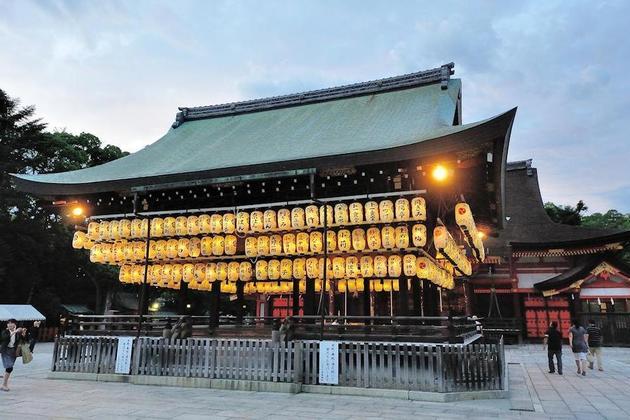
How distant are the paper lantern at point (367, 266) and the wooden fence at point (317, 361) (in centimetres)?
233

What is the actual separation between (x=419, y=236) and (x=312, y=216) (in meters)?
3.02

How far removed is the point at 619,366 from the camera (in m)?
16.9

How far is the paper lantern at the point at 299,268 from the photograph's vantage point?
13383 millimetres

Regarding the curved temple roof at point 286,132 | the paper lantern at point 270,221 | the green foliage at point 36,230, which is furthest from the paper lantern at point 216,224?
the green foliage at point 36,230

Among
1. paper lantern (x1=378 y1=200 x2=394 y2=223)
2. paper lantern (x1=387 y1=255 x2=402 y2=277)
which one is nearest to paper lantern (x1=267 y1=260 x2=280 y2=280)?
paper lantern (x1=387 y1=255 x2=402 y2=277)

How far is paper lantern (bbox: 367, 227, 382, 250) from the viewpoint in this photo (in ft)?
39.3

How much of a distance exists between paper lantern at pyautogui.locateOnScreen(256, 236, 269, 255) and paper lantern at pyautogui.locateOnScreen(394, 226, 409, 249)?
407 cm

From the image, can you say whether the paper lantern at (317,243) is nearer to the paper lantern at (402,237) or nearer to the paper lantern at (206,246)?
the paper lantern at (402,237)

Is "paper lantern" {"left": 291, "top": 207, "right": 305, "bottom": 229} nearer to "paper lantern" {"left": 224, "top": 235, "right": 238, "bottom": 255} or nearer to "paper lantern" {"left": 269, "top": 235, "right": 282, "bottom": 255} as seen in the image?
"paper lantern" {"left": 269, "top": 235, "right": 282, "bottom": 255}

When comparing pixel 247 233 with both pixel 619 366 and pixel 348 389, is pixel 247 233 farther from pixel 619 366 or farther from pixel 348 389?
pixel 619 366

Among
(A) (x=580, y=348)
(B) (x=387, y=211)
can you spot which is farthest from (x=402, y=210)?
(A) (x=580, y=348)

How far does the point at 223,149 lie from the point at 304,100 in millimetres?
5583

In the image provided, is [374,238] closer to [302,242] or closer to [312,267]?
[302,242]

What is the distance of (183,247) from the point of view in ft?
47.3
